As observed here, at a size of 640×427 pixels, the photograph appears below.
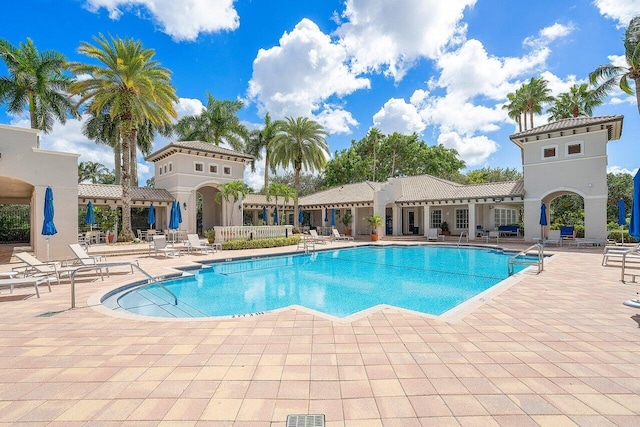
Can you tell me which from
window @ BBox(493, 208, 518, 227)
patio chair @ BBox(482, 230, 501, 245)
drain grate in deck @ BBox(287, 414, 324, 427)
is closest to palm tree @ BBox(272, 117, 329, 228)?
patio chair @ BBox(482, 230, 501, 245)

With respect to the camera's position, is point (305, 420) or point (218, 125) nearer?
point (305, 420)

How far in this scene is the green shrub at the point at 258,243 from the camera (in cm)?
1880

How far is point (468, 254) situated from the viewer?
1794cm

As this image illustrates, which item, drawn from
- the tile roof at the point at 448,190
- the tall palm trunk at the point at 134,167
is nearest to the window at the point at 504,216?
the tile roof at the point at 448,190

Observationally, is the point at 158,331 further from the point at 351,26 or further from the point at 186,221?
the point at 186,221

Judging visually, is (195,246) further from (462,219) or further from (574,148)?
(574,148)

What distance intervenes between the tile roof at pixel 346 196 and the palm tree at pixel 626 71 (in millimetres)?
16463

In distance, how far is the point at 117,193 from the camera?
Result: 75.9 feet

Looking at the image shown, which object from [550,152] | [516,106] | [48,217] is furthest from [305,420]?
[516,106]

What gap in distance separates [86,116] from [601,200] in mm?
42360

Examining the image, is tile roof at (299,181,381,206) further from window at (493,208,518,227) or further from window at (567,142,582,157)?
window at (567,142,582,157)

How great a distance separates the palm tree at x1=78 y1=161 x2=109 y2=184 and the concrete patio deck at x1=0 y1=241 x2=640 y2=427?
49.2 m

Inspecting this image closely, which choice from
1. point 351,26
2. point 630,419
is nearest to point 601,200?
point 351,26

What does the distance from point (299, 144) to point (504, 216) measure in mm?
20457
